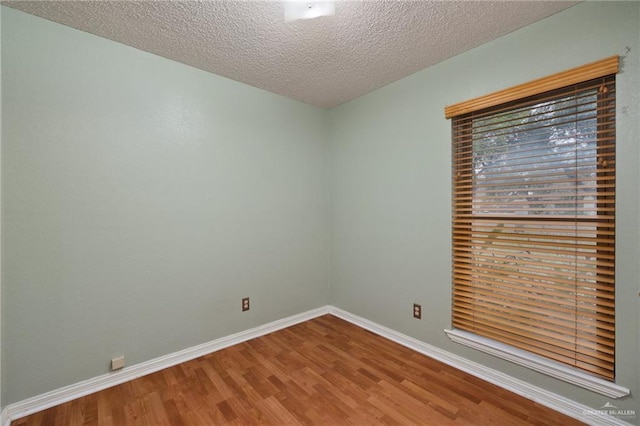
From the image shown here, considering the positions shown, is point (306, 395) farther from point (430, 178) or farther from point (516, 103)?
point (516, 103)

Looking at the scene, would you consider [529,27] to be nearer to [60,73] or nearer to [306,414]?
[306,414]

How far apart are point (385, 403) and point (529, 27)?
2577 mm

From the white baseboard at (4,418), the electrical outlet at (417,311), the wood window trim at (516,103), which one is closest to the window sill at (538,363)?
the wood window trim at (516,103)

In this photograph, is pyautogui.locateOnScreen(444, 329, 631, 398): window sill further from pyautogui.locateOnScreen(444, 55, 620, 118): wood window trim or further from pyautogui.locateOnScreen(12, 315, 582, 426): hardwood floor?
pyautogui.locateOnScreen(444, 55, 620, 118): wood window trim

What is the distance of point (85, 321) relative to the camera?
192 cm

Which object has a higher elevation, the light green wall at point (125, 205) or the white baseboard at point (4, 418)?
the light green wall at point (125, 205)

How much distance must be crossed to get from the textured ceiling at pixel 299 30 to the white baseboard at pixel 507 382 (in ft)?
7.64

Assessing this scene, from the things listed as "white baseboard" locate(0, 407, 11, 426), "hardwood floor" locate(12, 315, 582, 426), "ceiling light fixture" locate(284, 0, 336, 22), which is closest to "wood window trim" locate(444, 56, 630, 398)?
"hardwood floor" locate(12, 315, 582, 426)

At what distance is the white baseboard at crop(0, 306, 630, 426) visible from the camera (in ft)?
5.45

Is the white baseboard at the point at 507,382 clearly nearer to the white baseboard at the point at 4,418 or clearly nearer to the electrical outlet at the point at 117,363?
the electrical outlet at the point at 117,363

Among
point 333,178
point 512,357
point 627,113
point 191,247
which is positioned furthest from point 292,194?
point 627,113

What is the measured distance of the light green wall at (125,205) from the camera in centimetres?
173

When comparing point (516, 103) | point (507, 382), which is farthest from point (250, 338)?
point (516, 103)

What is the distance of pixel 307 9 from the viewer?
1.60m
